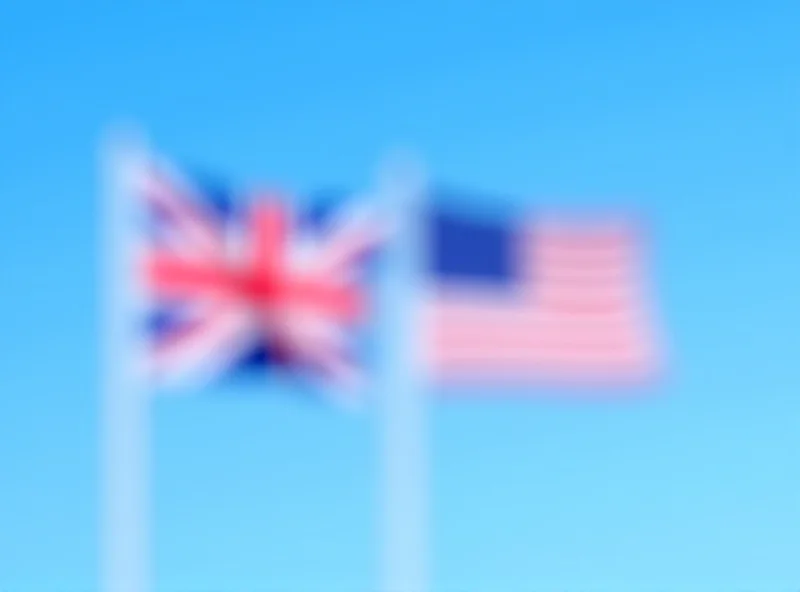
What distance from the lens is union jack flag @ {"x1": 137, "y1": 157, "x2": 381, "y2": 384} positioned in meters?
10.5

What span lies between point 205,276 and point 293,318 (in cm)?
85

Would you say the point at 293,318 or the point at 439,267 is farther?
the point at 439,267

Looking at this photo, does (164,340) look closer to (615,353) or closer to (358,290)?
(358,290)

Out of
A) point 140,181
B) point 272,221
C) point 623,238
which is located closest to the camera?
point 140,181

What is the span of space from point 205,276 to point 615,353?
259cm

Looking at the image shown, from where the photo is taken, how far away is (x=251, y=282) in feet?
37.2

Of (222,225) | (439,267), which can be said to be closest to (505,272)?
(439,267)

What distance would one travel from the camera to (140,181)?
10.3 metres

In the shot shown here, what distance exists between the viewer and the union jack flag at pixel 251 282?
10453 millimetres

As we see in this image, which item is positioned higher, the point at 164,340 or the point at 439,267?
the point at 439,267

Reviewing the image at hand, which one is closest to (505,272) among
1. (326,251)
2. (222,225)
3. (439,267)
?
(439,267)

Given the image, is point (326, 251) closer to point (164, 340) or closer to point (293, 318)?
point (293, 318)

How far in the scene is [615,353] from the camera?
12.0m

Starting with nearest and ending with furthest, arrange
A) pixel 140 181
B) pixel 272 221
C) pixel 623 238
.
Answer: pixel 140 181
pixel 272 221
pixel 623 238
